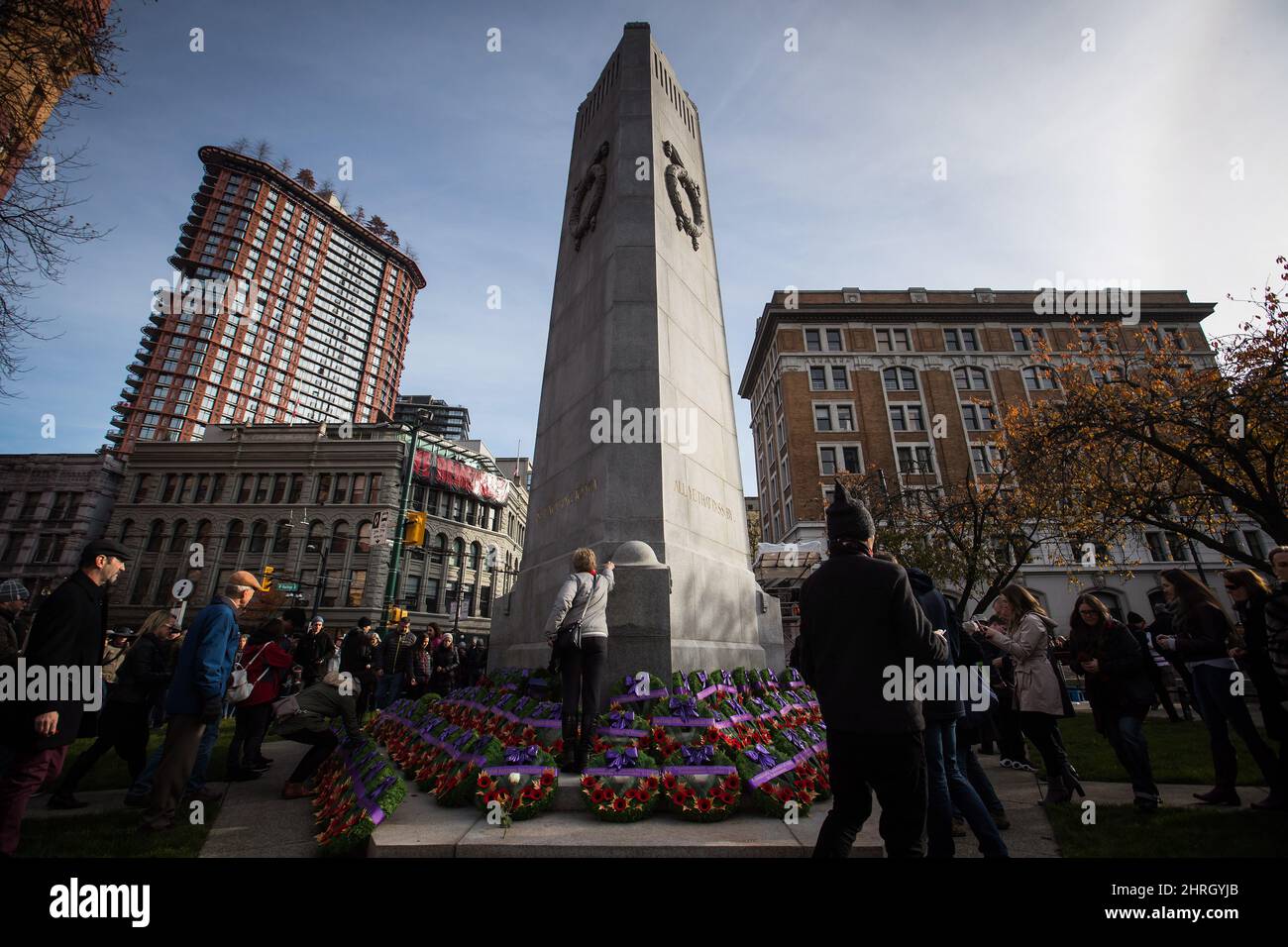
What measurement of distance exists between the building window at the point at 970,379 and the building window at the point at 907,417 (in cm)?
438

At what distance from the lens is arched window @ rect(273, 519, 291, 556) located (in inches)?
1826

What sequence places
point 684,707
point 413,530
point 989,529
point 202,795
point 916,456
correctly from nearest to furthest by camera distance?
point 684,707, point 202,795, point 413,530, point 989,529, point 916,456

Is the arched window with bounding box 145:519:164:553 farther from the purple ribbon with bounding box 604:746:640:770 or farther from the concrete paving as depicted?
the purple ribbon with bounding box 604:746:640:770

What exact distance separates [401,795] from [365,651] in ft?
23.8

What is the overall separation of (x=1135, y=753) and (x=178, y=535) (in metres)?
61.2

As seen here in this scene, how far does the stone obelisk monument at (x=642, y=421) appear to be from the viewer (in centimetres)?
723

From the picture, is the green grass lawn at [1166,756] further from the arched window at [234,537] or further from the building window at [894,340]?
the arched window at [234,537]

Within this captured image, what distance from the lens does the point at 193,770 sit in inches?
246

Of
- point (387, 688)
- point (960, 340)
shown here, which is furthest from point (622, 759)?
point (960, 340)

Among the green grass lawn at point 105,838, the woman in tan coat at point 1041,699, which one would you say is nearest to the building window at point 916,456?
the woman in tan coat at point 1041,699

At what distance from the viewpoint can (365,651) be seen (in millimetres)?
10797

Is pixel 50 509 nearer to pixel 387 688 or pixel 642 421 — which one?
pixel 387 688
